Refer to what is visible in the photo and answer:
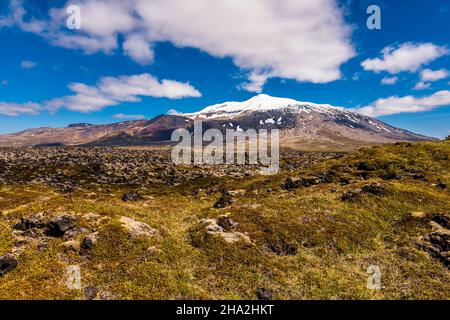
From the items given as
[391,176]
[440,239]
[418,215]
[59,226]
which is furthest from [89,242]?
[391,176]

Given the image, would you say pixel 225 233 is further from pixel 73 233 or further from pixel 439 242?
pixel 439 242

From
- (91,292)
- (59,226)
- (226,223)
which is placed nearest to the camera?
(91,292)

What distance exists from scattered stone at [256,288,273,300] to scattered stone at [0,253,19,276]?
19664 millimetres

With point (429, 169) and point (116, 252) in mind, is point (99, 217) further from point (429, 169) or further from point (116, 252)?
point (429, 169)

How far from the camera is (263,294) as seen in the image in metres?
23.6

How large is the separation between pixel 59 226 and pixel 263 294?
2094cm

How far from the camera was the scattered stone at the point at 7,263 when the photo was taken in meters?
24.8

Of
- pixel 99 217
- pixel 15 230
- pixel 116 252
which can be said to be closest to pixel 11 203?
pixel 15 230

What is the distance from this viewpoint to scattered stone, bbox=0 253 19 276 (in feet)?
81.5

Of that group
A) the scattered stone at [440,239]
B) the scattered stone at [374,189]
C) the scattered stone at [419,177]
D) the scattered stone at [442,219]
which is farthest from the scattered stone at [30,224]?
the scattered stone at [419,177]

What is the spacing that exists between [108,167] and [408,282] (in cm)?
10534

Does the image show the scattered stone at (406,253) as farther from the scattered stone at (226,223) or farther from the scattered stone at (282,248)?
the scattered stone at (226,223)

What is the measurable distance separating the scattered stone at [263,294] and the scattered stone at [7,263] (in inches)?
774

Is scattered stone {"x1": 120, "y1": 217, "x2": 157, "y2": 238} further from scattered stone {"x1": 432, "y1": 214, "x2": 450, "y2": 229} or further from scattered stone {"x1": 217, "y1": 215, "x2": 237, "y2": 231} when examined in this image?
scattered stone {"x1": 432, "y1": 214, "x2": 450, "y2": 229}
